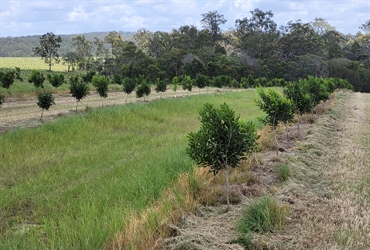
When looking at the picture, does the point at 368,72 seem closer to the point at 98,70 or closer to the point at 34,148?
the point at 98,70

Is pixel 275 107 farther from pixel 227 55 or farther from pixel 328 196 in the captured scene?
pixel 227 55

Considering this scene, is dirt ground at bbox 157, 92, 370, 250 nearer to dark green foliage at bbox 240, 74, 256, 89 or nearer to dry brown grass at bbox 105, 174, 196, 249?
dry brown grass at bbox 105, 174, 196, 249

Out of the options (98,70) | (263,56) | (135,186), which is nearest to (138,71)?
(98,70)

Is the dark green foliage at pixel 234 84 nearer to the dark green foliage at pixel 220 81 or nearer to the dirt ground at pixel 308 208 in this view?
the dark green foliage at pixel 220 81

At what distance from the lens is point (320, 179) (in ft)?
26.3

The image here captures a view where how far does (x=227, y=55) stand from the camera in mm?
84375

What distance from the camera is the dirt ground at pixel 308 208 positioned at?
16.1 feet

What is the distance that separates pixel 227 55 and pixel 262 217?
8112 centimetres

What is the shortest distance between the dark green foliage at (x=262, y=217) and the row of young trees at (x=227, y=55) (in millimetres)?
53031

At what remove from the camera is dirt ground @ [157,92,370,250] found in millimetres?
4895

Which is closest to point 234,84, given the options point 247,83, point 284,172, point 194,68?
point 247,83

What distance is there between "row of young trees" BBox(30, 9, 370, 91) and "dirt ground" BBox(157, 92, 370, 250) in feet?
164

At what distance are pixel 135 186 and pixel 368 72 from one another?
75850mm

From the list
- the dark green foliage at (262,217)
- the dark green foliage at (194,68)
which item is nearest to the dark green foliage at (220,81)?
the dark green foliage at (194,68)
